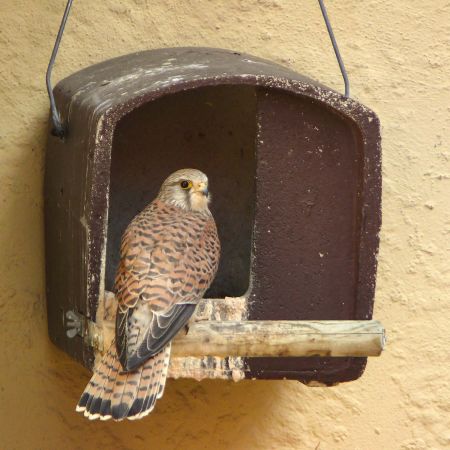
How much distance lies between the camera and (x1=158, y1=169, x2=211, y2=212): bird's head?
11.2ft

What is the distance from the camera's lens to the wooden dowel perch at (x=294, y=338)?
267cm

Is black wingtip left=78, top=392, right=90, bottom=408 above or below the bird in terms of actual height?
below

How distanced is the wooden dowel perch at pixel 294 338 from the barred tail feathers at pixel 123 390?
21 cm

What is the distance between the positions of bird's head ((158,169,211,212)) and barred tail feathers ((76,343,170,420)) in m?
0.70

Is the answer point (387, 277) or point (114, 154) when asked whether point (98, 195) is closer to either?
point (114, 154)

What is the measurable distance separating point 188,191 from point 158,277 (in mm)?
528

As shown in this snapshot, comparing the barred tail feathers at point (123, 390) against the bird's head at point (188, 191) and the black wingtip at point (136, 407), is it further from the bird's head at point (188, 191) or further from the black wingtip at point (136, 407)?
the bird's head at point (188, 191)

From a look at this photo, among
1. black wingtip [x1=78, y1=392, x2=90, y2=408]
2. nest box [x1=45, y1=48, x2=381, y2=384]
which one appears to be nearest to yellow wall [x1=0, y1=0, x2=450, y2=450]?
nest box [x1=45, y1=48, x2=381, y2=384]

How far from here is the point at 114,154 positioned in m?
3.74

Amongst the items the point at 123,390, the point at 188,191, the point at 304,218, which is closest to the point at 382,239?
the point at 304,218

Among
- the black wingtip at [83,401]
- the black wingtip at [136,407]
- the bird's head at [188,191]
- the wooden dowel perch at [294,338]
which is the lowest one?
the black wingtip at [83,401]

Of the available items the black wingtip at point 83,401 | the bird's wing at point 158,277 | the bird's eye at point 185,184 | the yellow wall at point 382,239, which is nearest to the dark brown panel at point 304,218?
the bird's wing at point 158,277

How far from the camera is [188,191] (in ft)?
11.3

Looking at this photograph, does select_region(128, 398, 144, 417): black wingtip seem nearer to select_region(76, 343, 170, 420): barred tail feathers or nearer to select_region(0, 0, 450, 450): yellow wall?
select_region(76, 343, 170, 420): barred tail feathers
